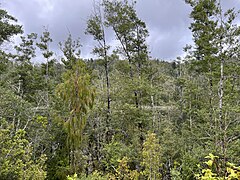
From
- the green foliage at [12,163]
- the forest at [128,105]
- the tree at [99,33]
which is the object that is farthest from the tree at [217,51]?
the green foliage at [12,163]

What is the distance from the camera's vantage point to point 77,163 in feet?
30.2

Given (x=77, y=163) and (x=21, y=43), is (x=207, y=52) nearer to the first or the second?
(x=77, y=163)

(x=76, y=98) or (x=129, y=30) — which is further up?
(x=129, y=30)

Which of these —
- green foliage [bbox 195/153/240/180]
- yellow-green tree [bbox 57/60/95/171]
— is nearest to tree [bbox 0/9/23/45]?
yellow-green tree [bbox 57/60/95/171]

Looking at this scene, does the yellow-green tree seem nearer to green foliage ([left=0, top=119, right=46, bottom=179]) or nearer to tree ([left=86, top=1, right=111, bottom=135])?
green foliage ([left=0, top=119, right=46, bottom=179])

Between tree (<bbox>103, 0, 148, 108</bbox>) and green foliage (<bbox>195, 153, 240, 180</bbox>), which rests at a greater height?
tree (<bbox>103, 0, 148, 108</bbox>)

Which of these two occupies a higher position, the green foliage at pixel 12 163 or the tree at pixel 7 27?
the tree at pixel 7 27

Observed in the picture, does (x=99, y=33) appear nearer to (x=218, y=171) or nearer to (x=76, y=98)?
(x=76, y=98)

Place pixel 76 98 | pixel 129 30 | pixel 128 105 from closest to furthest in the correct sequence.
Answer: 1. pixel 76 98
2. pixel 128 105
3. pixel 129 30

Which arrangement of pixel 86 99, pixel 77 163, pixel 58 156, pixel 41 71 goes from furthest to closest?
1. pixel 41 71
2. pixel 58 156
3. pixel 77 163
4. pixel 86 99

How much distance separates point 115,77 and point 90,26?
274cm

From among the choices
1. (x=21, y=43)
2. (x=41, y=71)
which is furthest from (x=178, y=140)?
(x=21, y=43)

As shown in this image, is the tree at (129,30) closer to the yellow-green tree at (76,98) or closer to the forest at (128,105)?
the forest at (128,105)

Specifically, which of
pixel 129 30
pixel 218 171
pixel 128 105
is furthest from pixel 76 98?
pixel 218 171
